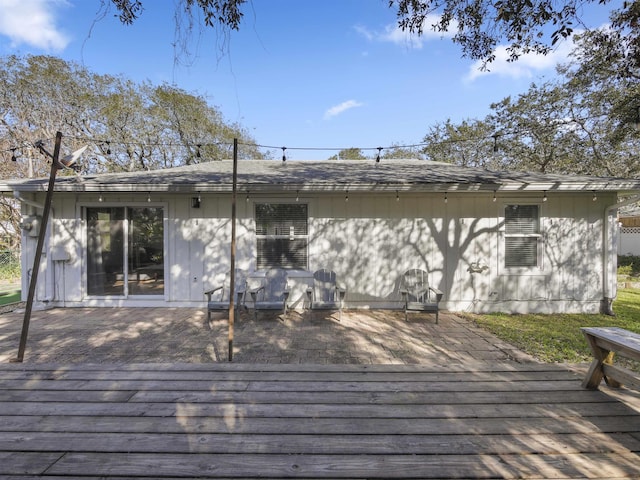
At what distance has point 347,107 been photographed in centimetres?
1145

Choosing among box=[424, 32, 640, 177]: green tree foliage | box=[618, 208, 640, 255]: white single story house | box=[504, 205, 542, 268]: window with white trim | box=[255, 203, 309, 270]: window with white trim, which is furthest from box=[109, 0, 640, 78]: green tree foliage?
box=[618, 208, 640, 255]: white single story house

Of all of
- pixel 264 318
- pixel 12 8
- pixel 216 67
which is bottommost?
pixel 264 318

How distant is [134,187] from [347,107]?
330 inches

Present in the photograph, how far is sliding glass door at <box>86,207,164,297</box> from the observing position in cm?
609

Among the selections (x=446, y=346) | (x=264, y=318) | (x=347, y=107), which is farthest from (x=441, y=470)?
(x=347, y=107)

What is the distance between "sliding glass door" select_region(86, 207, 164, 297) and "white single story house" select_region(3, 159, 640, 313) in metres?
0.02

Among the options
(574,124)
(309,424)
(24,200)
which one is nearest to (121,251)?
(24,200)

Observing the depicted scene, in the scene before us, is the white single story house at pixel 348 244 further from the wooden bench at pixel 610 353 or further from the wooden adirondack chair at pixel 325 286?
the wooden bench at pixel 610 353

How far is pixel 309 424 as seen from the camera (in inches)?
86.0

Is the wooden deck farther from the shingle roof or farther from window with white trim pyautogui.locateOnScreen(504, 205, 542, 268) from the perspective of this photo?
window with white trim pyautogui.locateOnScreen(504, 205, 542, 268)

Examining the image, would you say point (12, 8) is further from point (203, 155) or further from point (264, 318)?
point (203, 155)

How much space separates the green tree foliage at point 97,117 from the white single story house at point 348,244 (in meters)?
7.37

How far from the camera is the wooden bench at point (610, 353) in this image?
233 centimetres

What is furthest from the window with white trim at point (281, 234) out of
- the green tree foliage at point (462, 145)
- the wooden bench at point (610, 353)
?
the green tree foliage at point (462, 145)
